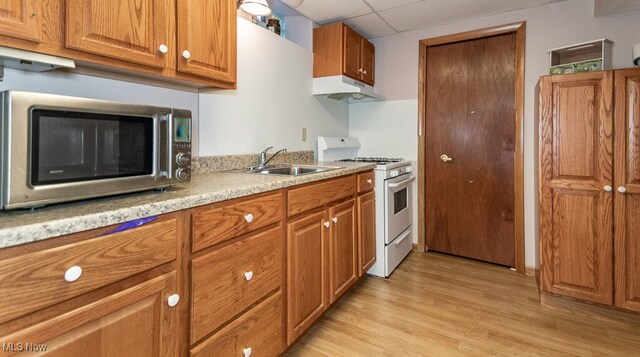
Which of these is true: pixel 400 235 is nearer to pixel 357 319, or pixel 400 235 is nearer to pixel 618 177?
pixel 357 319

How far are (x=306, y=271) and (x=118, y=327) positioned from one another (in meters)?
0.92

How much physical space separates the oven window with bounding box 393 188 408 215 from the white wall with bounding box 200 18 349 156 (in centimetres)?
85

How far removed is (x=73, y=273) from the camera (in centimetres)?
71

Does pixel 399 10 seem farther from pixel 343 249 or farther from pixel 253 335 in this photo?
pixel 253 335

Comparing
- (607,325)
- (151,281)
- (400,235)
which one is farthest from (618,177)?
(151,281)

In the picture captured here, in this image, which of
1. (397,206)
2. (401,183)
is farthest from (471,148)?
(397,206)

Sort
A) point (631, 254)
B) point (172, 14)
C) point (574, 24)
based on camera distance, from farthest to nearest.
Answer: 1. point (574, 24)
2. point (631, 254)
3. point (172, 14)

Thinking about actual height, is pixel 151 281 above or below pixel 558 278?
above

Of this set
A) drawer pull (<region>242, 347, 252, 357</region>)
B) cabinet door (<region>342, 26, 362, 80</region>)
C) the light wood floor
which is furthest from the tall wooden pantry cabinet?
drawer pull (<region>242, 347, 252, 357</region>)

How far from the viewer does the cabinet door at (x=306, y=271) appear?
1498 millimetres

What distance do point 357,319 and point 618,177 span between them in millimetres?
1784

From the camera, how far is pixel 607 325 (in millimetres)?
1882

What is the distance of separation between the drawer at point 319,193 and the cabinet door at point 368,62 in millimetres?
1395

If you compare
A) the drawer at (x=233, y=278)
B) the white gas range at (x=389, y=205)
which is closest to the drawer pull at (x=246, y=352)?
the drawer at (x=233, y=278)
